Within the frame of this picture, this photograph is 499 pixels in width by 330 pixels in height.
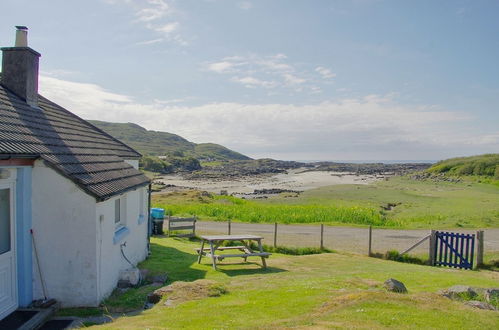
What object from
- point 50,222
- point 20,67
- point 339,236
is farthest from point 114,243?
point 339,236

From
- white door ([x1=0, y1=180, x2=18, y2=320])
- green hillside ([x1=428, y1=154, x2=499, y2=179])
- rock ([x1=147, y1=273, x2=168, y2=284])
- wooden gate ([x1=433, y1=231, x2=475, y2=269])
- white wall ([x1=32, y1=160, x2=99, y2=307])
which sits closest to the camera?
white door ([x1=0, y1=180, x2=18, y2=320])

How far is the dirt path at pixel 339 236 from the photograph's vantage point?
2089cm

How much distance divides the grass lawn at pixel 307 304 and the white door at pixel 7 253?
6.96 feet

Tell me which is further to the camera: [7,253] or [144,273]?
[144,273]

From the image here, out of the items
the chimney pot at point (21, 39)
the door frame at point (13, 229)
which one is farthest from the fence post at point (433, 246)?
the chimney pot at point (21, 39)

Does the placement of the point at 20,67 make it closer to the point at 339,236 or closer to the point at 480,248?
the point at 480,248

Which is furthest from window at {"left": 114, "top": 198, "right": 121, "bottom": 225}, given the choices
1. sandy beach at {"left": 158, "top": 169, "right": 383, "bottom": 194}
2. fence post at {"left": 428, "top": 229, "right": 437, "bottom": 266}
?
sandy beach at {"left": 158, "top": 169, "right": 383, "bottom": 194}

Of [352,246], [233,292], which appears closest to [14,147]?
[233,292]

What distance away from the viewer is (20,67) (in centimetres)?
1214

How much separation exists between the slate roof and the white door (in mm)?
972

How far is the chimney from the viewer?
11938 millimetres

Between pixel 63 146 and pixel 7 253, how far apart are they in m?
3.36

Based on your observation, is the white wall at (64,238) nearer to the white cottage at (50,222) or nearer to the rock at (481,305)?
the white cottage at (50,222)

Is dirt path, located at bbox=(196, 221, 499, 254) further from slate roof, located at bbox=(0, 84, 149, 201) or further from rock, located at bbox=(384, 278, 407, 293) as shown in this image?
slate roof, located at bbox=(0, 84, 149, 201)
